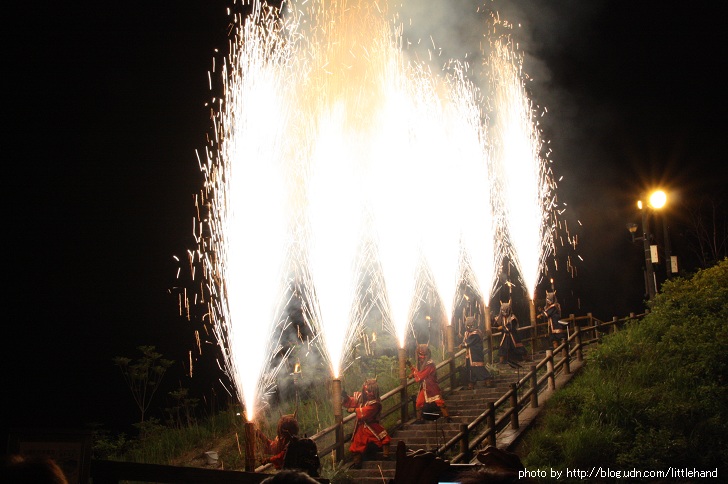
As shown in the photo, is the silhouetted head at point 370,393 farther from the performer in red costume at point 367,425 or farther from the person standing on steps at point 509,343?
the person standing on steps at point 509,343

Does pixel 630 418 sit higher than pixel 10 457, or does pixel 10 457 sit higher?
pixel 10 457

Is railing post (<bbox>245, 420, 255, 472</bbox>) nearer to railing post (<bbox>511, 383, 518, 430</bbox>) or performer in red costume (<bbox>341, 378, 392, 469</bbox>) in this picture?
performer in red costume (<bbox>341, 378, 392, 469</bbox>)

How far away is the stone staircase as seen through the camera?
11250 mm

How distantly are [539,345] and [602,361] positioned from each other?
18.7 ft

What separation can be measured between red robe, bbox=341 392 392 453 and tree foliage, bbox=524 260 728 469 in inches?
113

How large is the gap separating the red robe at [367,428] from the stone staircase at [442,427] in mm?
360

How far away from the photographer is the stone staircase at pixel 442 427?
36.9 feet

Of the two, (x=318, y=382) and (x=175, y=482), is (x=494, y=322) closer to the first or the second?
(x=318, y=382)

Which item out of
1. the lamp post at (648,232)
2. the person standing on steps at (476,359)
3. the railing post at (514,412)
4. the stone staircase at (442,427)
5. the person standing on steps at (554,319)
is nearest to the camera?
the stone staircase at (442,427)

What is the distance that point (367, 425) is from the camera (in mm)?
11898

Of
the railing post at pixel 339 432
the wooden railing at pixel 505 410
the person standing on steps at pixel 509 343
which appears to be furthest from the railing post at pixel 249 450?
the person standing on steps at pixel 509 343

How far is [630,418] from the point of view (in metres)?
11.2

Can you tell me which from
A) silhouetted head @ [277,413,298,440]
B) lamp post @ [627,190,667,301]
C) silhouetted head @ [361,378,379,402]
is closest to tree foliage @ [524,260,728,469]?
lamp post @ [627,190,667,301]

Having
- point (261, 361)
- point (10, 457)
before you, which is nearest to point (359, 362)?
point (261, 361)
